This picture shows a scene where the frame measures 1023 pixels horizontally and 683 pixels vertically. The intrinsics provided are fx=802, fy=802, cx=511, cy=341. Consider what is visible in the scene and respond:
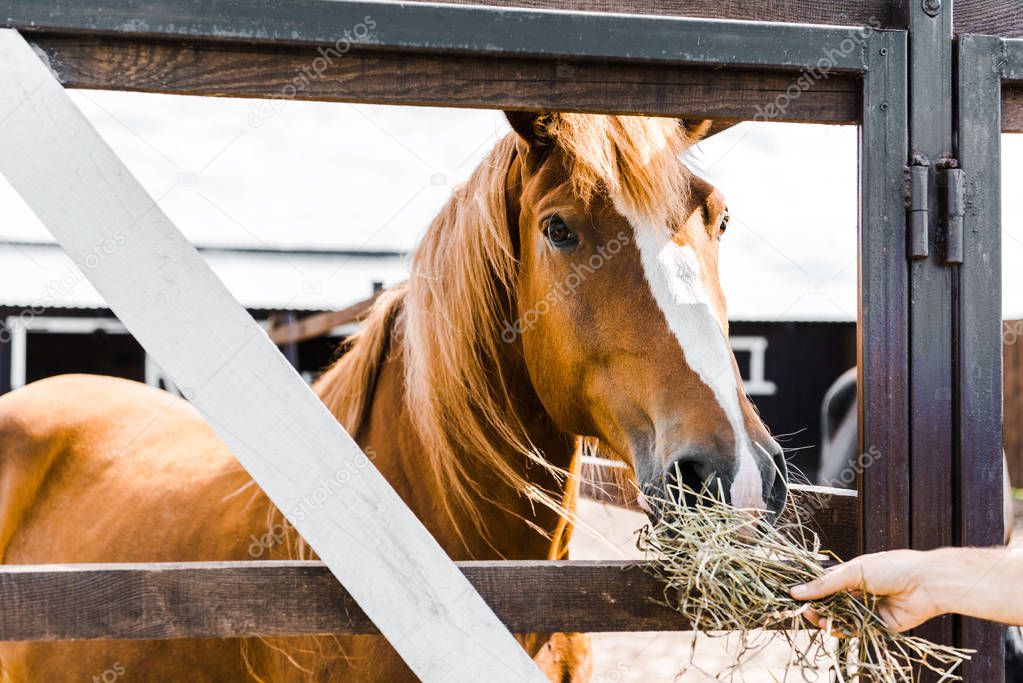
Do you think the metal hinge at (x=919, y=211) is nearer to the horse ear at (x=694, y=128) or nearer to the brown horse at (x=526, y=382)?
the brown horse at (x=526, y=382)

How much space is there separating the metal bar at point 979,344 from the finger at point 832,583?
0.30m

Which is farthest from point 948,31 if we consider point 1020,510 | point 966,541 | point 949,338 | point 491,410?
point 1020,510

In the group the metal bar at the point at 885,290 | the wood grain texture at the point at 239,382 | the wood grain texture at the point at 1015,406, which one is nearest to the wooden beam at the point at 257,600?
the wood grain texture at the point at 239,382

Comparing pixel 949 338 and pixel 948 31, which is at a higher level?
pixel 948 31

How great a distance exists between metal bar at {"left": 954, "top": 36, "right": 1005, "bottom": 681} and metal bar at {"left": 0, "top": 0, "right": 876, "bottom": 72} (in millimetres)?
220

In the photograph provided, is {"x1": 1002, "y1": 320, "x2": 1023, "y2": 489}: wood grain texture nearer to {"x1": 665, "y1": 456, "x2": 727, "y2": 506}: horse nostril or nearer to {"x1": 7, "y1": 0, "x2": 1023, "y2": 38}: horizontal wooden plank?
{"x1": 7, "y1": 0, "x2": 1023, "y2": 38}: horizontal wooden plank

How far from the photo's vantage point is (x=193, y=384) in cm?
100

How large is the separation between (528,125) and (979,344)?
35.1 inches

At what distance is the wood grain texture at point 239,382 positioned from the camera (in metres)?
1.00

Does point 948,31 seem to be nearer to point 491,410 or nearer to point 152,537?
point 491,410

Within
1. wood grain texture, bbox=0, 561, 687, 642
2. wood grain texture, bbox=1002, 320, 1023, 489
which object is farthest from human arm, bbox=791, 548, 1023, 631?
wood grain texture, bbox=1002, 320, 1023, 489

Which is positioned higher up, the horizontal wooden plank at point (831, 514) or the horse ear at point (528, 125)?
the horse ear at point (528, 125)

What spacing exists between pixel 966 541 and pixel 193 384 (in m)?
1.18

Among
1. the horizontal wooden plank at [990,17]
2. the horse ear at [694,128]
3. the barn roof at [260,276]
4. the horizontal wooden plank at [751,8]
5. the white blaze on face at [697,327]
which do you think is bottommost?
the white blaze on face at [697,327]
